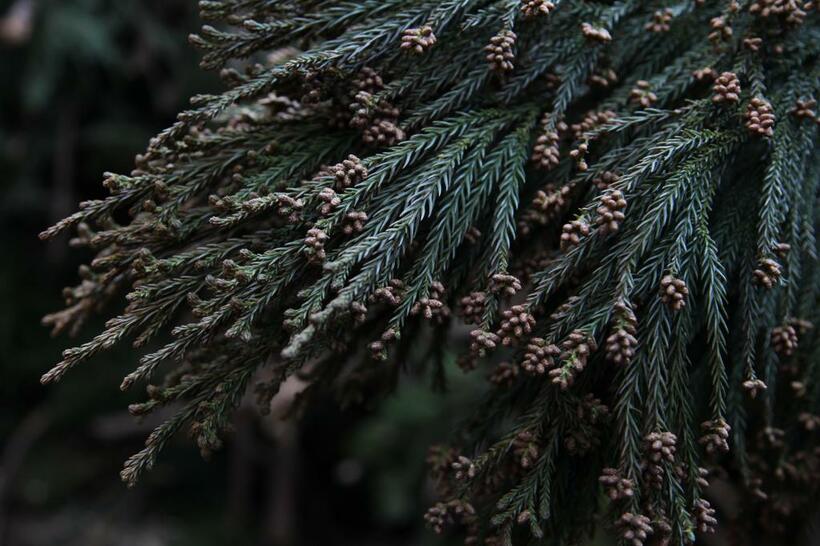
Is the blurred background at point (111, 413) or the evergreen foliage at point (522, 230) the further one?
the blurred background at point (111, 413)

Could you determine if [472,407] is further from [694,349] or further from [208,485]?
[208,485]

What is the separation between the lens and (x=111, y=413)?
15.1 feet

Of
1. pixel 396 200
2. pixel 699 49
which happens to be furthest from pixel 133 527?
pixel 699 49

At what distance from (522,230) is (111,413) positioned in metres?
3.91

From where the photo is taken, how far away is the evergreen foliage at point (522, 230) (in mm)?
1360

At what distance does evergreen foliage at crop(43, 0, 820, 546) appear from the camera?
4.46 ft

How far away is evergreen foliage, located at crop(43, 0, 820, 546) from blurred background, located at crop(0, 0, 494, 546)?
237 centimetres

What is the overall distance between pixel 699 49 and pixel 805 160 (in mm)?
350

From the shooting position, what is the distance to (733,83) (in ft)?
4.81

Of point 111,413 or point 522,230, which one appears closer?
point 522,230

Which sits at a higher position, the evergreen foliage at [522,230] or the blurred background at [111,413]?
the evergreen foliage at [522,230]

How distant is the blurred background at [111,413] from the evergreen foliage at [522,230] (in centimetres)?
237

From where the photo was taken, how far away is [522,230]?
1548 millimetres

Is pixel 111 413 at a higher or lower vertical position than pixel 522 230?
lower
